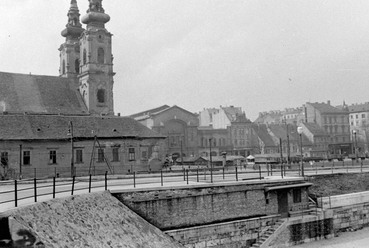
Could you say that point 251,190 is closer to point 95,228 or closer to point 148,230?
point 148,230

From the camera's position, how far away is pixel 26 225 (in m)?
10.9

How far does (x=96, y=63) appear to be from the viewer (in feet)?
183

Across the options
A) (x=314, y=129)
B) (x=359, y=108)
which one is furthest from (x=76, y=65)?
(x=359, y=108)

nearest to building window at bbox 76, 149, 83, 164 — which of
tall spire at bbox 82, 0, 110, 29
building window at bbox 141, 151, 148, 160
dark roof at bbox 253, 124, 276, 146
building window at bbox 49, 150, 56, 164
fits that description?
building window at bbox 49, 150, 56, 164

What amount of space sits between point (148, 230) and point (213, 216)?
4.37m

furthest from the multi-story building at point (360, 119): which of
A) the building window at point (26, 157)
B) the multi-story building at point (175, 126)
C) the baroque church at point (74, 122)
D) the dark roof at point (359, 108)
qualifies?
the building window at point (26, 157)

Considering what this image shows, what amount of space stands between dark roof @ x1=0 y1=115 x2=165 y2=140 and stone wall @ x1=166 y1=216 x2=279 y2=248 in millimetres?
21113

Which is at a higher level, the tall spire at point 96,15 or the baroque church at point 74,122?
the tall spire at point 96,15

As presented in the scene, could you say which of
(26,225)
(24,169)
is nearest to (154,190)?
(26,225)

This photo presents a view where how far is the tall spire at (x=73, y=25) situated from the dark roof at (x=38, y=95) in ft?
33.3

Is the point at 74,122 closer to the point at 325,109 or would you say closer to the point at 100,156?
the point at 100,156

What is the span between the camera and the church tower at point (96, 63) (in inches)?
2169

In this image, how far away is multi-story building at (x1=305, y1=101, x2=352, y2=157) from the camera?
290ft

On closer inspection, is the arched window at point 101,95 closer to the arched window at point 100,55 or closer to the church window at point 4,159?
the arched window at point 100,55
